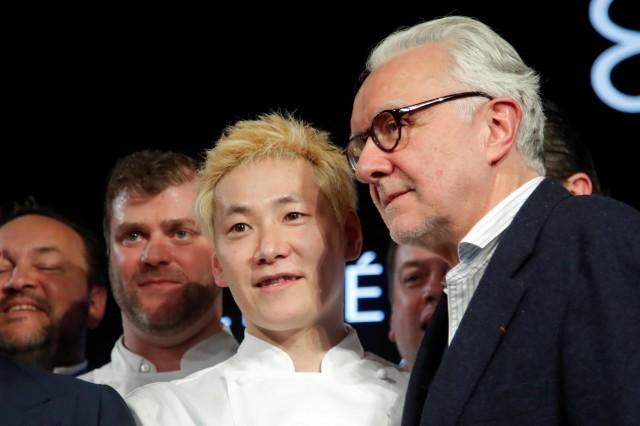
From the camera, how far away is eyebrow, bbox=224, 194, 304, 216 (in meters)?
2.31

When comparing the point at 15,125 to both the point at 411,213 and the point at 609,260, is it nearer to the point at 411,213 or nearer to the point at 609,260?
the point at 411,213

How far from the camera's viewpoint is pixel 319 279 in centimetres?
232

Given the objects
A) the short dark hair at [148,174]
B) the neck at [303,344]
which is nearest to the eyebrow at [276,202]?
the neck at [303,344]

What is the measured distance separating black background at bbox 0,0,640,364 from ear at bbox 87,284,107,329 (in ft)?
4.27

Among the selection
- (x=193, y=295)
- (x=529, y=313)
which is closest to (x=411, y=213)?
(x=529, y=313)

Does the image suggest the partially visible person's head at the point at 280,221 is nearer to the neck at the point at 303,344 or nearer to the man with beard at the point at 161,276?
the neck at the point at 303,344

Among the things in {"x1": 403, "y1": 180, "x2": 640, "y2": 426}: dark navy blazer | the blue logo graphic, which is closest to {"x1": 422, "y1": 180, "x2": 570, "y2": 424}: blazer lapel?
{"x1": 403, "y1": 180, "x2": 640, "y2": 426}: dark navy blazer

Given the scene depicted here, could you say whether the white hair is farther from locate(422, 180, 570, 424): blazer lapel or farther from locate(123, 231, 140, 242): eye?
locate(123, 231, 140, 242): eye

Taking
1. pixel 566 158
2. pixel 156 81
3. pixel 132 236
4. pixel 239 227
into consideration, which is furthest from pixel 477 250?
pixel 156 81

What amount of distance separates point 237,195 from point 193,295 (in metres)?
0.76

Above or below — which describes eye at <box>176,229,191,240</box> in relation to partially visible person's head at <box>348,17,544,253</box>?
below

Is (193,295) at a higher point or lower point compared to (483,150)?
lower

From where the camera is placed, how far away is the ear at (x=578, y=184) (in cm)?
256

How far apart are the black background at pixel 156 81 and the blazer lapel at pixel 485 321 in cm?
267
